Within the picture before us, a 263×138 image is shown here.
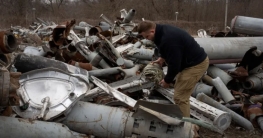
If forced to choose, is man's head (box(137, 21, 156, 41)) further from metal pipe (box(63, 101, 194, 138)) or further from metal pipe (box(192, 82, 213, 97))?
metal pipe (box(192, 82, 213, 97))

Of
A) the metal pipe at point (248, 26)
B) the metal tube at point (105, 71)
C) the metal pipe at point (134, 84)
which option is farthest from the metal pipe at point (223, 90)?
the metal pipe at point (248, 26)

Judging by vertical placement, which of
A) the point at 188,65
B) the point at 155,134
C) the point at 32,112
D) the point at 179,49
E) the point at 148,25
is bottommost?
the point at 155,134

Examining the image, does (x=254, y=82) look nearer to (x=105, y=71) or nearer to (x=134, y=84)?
(x=134, y=84)

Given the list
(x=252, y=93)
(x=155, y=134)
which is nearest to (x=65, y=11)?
(x=252, y=93)

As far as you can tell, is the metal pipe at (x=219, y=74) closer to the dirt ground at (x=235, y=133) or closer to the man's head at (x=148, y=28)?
the dirt ground at (x=235, y=133)

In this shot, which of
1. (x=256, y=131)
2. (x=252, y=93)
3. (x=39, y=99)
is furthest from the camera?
(x=252, y=93)

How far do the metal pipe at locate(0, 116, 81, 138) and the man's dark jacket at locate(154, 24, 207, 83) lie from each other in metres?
1.23

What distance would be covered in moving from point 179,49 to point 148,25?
0.41m

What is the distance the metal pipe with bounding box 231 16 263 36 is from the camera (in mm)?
6695

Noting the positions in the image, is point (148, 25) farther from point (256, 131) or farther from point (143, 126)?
point (256, 131)

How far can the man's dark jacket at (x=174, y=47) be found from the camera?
127 inches

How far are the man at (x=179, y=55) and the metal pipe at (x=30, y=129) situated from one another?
4.09ft

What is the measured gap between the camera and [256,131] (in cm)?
411

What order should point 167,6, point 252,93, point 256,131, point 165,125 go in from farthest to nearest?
point 167,6 → point 252,93 → point 256,131 → point 165,125
